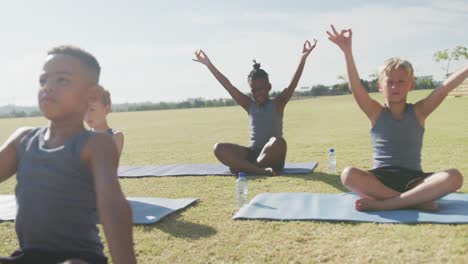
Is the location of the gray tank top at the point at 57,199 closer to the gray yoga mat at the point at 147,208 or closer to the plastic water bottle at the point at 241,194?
the gray yoga mat at the point at 147,208

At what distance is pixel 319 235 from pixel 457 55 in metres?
64.6

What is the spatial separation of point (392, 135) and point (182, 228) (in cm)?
230

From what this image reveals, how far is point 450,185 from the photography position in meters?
4.34

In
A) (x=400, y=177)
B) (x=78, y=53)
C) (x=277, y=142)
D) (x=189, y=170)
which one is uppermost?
(x=78, y=53)

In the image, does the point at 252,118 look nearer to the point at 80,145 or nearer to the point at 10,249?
the point at 10,249

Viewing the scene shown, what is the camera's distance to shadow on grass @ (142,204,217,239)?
4031mm

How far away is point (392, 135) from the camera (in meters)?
4.77

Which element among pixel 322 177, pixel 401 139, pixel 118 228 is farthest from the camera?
pixel 322 177

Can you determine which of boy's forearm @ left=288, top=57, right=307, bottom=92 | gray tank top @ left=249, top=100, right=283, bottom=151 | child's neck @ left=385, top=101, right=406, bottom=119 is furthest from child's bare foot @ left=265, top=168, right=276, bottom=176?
child's neck @ left=385, top=101, right=406, bottom=119

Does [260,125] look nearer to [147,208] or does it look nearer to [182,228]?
[147,208]

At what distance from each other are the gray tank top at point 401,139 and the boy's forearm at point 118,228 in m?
3.45

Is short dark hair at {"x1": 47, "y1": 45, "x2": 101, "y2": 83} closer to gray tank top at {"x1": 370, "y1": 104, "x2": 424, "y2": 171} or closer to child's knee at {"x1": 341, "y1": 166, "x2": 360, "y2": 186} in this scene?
child's knee at {"x1": 341, "y1": 166, "x2": 360, "y2": 186}

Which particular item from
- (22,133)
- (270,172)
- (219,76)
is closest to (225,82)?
(219,76)

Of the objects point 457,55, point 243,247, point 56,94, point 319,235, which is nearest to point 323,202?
point 319,235
